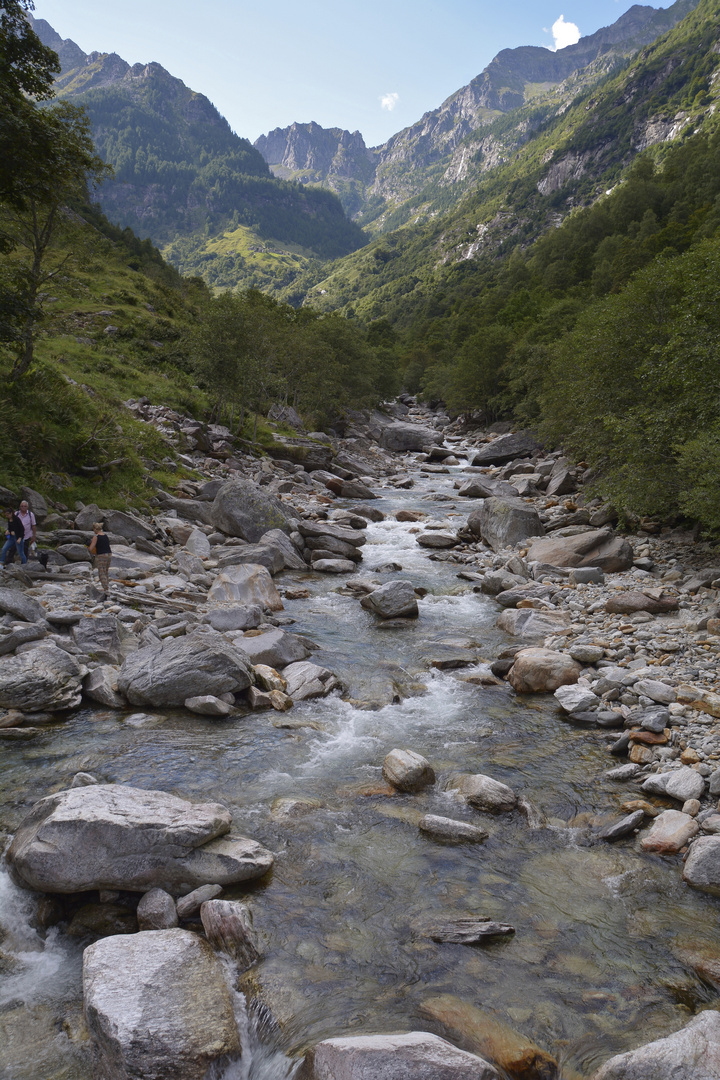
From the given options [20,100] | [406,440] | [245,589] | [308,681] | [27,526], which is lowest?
[308,681]

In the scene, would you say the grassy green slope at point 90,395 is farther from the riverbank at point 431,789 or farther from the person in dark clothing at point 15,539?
the riverbank at point 431,789

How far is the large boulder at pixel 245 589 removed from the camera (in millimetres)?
18000

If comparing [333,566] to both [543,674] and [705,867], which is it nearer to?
[543,674]

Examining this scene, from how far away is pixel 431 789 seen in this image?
32.1ft

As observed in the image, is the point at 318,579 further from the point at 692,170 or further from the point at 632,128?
the point at 632,128

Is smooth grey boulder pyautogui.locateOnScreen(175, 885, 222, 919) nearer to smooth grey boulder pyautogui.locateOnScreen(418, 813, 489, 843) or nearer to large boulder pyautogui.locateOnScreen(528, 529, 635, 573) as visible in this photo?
→ smooth grey boulder pyautogui.locateOnScreen(418, 813, 489, 843)

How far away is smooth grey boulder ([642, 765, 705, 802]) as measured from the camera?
8984 mm

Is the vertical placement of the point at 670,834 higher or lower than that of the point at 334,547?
lower

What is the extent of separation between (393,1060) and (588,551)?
65.1ft

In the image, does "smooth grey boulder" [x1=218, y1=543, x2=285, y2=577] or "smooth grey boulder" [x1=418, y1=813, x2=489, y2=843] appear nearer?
"smooth grey boulder" [x1=418, y1=813, x2=489, y2=843]

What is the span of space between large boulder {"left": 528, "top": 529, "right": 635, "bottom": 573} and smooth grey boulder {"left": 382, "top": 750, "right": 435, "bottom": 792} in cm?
1365

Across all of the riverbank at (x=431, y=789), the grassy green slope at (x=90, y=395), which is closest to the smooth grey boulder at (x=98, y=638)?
the riverbank at (x=431, y=789)

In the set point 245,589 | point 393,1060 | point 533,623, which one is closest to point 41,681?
point 245,589

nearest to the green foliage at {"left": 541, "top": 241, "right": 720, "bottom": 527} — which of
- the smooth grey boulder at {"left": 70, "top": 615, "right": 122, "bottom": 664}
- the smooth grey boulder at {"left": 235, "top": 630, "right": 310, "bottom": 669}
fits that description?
the smooth grey boulder at {"left": 235, "top": 630, "right": 310, "bottom": 669}
